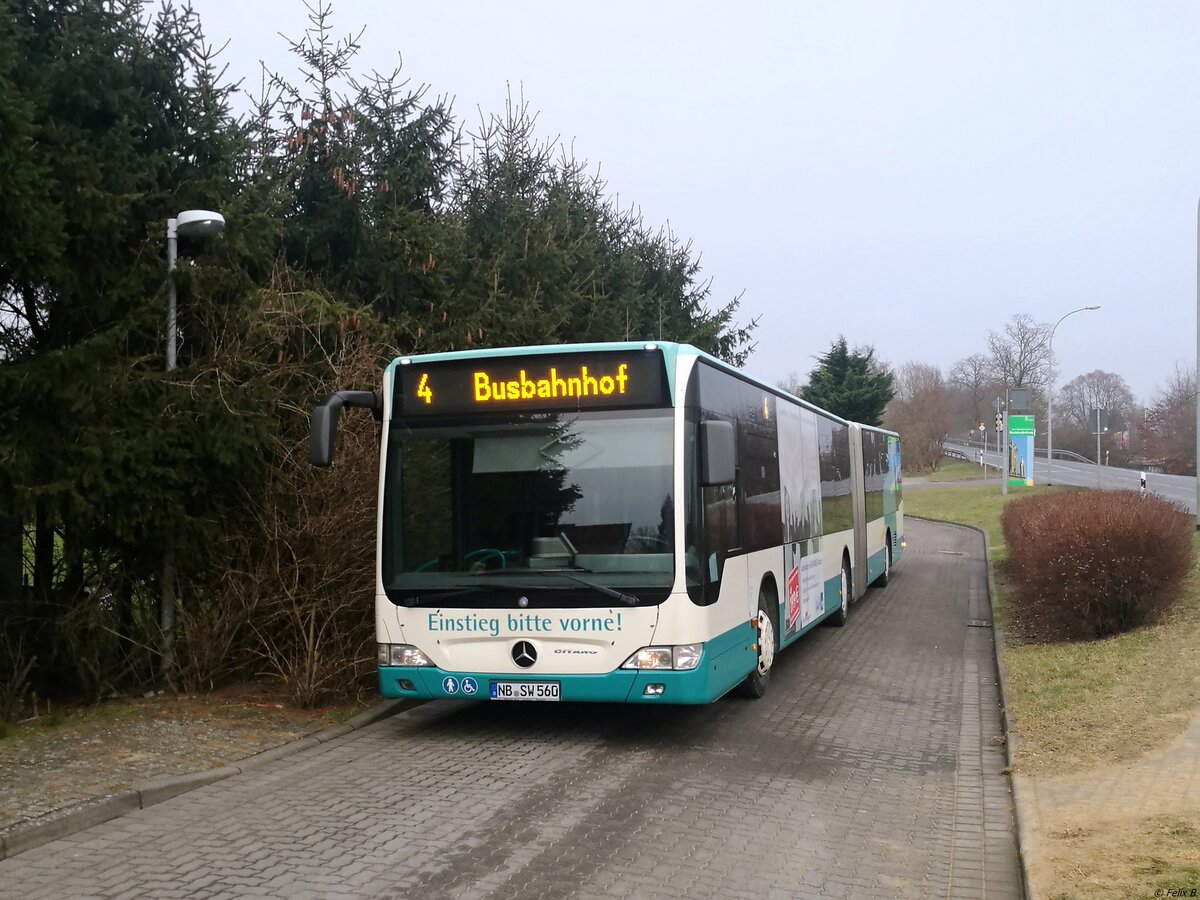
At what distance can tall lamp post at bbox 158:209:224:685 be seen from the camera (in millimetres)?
9156

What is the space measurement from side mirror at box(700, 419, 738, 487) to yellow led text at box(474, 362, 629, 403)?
2.54 feet

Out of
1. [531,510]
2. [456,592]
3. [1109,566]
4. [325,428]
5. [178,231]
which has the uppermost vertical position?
[178,231]

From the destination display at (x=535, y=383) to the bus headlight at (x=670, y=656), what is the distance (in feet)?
5.80

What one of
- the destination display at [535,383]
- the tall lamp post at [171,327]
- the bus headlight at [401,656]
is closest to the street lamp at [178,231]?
the tall lamp post at [171,327]

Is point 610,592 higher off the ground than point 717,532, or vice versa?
point 717,532

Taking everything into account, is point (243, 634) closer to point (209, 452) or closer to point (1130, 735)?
point (209, 452)

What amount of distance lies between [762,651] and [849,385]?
5160cm

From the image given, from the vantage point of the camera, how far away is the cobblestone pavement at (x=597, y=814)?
5.47 m

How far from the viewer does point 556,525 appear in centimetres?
827

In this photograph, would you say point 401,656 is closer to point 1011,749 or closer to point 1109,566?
point 1011,749

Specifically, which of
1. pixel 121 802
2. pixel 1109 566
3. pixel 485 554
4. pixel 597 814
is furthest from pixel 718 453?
pixel 1109 566

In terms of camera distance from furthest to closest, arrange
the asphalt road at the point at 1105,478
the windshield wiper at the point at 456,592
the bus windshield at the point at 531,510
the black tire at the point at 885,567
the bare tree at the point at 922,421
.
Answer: the bare tree at the point at 922,421
the asphalt road at the point at 1105,478
the black tire at the point at 885,567
the windshield wiper at the point at 456,592
the bus windshield at the point at 531,510

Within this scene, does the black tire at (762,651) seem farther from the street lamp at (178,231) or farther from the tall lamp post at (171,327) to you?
the street lamp at (178,231)

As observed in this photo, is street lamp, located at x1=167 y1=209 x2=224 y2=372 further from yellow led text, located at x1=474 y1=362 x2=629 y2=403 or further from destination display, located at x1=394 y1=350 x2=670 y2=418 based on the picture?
yellow led text, located at x1=474 y1=362 x2=629 y2=403
